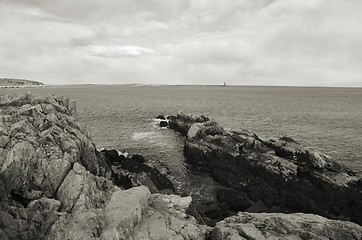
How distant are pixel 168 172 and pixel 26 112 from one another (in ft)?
65.2

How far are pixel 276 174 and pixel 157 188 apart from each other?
15.3m

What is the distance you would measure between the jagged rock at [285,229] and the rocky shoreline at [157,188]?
0.23ft

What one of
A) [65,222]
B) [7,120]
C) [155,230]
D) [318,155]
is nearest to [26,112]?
[7,120]

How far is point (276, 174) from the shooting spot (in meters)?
35.3

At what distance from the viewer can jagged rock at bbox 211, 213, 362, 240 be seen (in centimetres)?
1791

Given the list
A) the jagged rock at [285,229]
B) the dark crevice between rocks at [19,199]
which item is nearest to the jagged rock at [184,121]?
the jagged rock at [285,229]

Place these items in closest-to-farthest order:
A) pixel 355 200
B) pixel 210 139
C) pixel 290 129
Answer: pixel 355 200 → pixel 210 139 → pixel 290 129

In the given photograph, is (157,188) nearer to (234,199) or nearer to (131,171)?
(131,171)

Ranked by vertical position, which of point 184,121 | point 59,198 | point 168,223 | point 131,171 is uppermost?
point 184,121

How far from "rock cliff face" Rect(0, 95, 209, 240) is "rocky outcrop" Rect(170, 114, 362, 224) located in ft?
48.2

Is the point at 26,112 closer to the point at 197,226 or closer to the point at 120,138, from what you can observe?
the point at 197,226

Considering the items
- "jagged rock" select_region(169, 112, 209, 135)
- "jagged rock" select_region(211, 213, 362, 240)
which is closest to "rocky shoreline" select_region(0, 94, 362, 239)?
"jagged rock" select_region(211, 213, 362, 240)

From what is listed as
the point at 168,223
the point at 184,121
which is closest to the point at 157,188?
the point at 168,223

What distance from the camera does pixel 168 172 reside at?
129 ft
